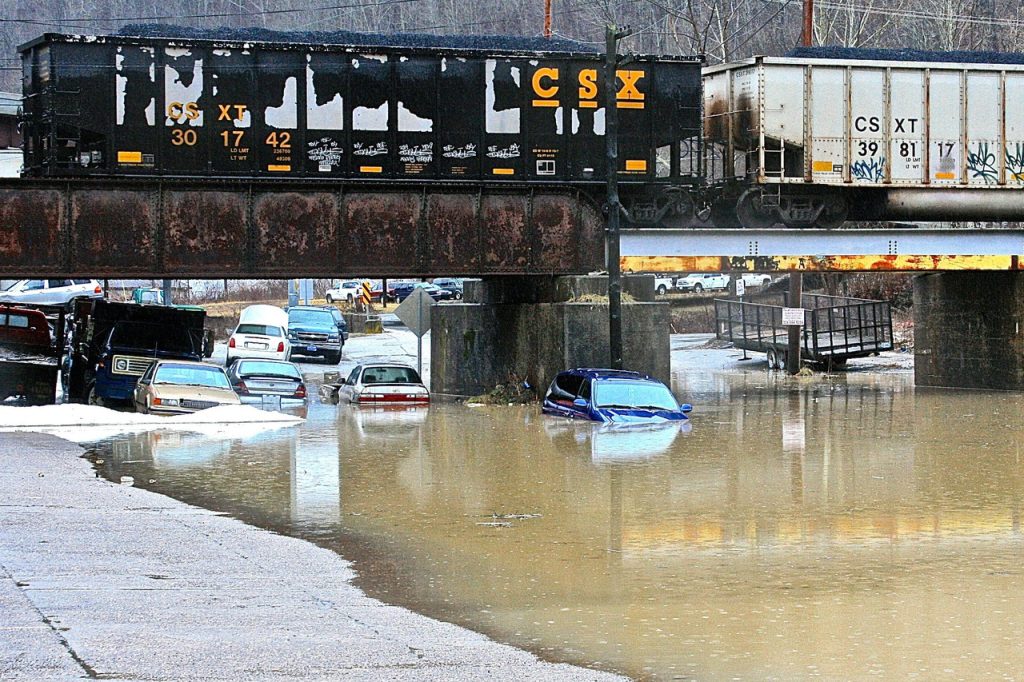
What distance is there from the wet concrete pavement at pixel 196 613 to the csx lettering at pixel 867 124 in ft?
77.9

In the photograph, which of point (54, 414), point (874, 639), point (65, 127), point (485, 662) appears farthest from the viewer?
point (65, 127)

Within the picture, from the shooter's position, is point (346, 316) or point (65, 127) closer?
point (65, 127)

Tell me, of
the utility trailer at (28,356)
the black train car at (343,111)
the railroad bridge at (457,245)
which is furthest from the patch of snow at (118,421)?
the black train car at (343,111)

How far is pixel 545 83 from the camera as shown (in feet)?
106

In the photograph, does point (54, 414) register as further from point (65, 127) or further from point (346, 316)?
point (346, 316)

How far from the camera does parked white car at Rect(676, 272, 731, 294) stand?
78.4 m

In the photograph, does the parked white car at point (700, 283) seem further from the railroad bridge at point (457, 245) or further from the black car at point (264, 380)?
the black car at point (264, 380)

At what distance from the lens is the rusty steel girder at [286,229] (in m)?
29.5

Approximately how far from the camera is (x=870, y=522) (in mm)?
14930

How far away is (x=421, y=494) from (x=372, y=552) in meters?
4.26

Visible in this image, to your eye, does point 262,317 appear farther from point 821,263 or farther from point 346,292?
point 346,292

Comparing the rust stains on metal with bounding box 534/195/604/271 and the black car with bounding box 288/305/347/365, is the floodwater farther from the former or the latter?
the black car with bounding box 288/305/347/365

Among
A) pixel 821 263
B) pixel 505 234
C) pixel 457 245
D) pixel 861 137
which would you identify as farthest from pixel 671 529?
pixel 821 263

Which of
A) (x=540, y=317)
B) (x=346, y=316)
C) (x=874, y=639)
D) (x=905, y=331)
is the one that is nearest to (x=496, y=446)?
(x=540, y=317)
